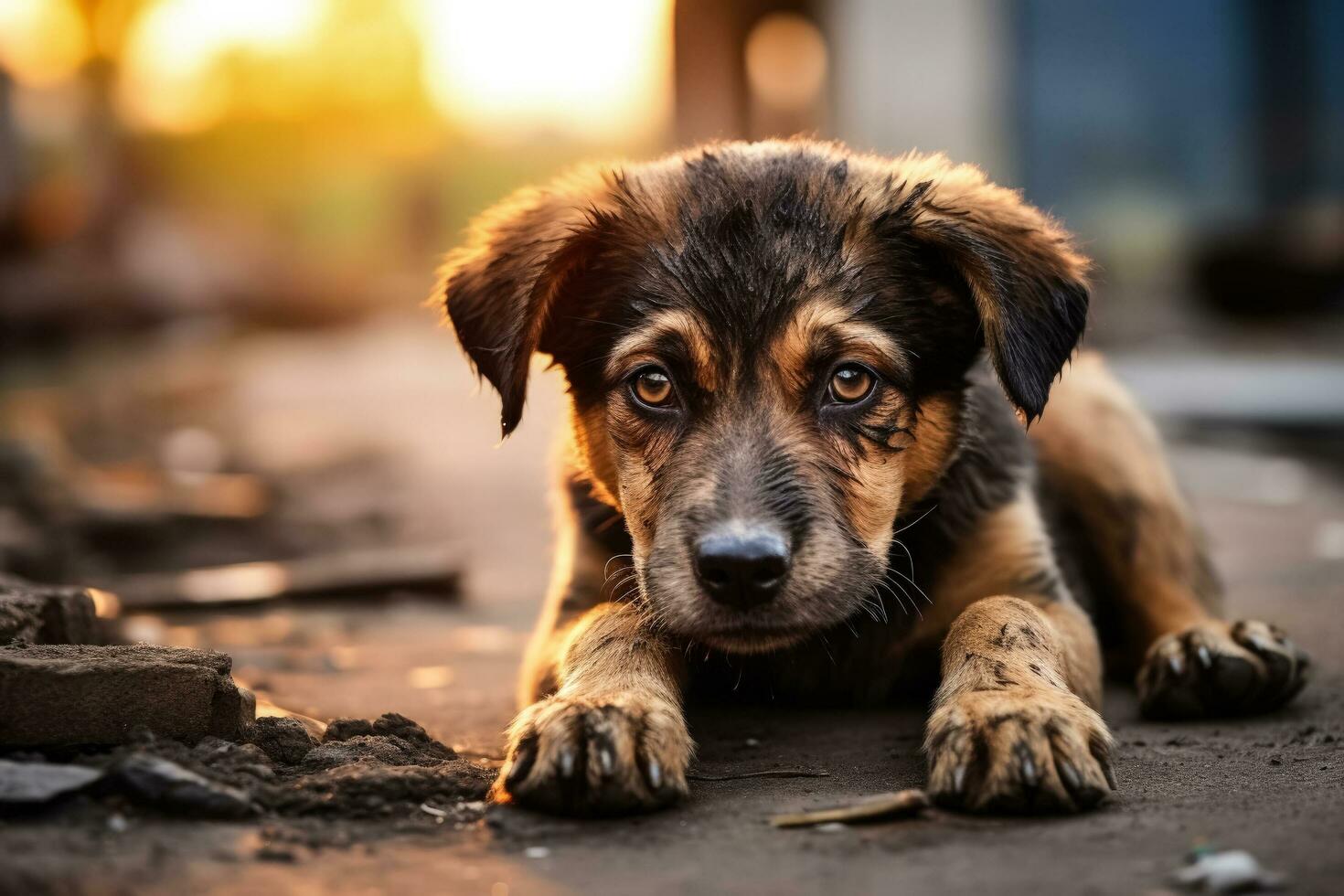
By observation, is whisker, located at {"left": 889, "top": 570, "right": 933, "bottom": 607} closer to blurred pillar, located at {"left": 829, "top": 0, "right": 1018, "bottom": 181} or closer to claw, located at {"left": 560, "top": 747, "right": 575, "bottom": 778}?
claw, located at {"left": 560, "top": 747, "right": 575, "bottom": 778}

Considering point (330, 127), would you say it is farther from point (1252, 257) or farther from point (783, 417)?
point (783, 417)

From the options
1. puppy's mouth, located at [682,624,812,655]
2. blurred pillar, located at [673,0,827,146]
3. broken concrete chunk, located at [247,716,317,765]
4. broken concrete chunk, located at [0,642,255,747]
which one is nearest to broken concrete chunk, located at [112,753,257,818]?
broken concrete chunk, located at [0,642,255,747]

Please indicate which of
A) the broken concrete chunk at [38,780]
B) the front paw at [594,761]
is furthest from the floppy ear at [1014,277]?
the broken concrete chunk at [38,780]

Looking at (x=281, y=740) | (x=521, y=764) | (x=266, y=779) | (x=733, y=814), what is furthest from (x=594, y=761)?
(x=281, y=740)

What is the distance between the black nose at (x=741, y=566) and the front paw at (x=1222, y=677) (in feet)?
4.96

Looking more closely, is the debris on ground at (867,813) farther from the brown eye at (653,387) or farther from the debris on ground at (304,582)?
the debris on ground at (304,582)

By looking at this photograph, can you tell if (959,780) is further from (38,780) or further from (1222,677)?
(38,780)

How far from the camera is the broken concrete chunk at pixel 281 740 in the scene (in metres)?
3.66

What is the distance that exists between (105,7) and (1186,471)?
29424mm

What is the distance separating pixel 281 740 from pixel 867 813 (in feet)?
4.74

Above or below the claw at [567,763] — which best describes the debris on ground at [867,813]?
below

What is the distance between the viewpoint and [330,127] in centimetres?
4834

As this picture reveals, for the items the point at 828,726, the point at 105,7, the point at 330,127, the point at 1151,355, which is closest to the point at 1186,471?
the point at 1151,355

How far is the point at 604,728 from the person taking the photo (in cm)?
337
